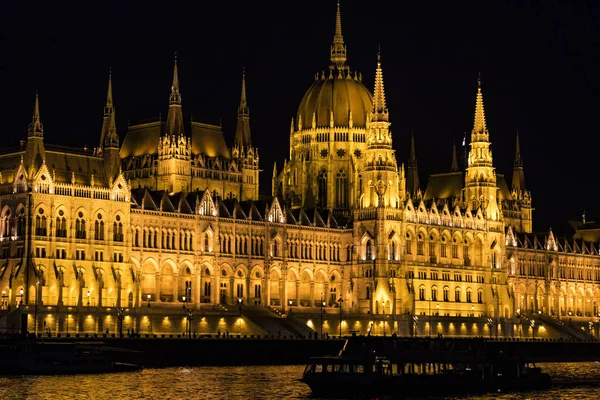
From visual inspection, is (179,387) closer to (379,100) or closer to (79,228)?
(79,228)

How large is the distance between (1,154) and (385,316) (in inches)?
Answer: 2053

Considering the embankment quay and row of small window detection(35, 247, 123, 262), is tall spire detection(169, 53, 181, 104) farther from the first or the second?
the embankment quay

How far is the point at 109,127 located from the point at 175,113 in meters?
15.8

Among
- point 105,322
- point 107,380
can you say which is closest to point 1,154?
point 105,322

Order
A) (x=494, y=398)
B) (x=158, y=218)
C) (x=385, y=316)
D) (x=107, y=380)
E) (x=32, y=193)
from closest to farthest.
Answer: (x=494, y=398)
(x=107, y=380)
(x=32, y=193)
(x=158, y=218)
(x=385, y=316)

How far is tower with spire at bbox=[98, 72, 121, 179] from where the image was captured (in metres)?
170

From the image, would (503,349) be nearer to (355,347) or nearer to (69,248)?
(355,347)

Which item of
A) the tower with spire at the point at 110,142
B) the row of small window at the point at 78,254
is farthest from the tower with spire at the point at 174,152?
the row of small window at the point at 78,254

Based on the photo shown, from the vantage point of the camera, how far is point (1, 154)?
168 metres

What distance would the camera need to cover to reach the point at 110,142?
6767 inches

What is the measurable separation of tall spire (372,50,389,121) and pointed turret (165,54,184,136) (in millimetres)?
25145

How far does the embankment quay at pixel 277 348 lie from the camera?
118 metres

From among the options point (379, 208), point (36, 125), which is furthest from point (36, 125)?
point (379, 208)

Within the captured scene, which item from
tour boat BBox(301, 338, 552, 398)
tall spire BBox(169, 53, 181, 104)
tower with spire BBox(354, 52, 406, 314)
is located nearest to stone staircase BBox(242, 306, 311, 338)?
tower with spire BBox(354, 52, 406, 314)
